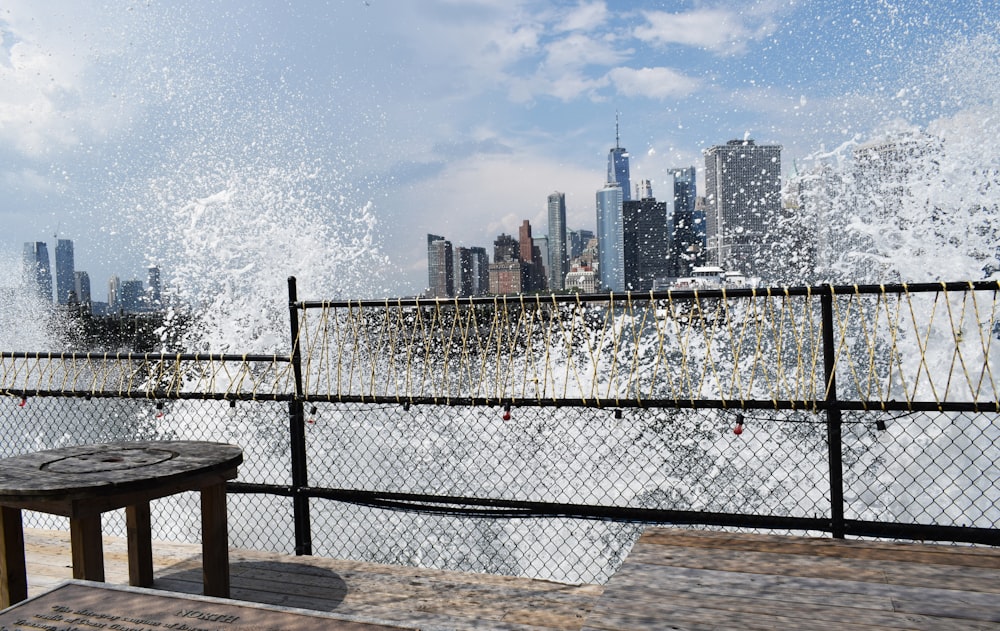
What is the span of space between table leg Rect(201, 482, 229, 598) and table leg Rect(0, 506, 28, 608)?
0.72 m

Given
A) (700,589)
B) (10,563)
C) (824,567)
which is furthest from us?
(10,563)

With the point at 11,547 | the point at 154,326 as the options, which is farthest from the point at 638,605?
the point at 154,326

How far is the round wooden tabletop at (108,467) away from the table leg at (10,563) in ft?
0.69

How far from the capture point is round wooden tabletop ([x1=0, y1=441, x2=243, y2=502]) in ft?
8.63

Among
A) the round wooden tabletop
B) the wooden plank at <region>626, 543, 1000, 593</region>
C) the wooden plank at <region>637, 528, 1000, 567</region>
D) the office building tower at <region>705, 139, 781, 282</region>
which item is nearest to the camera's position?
the wooden plank at <region>626, 543, 1000, 593</region>

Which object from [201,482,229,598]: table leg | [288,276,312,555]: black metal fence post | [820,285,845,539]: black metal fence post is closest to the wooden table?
[201,482,229,598]: table leg

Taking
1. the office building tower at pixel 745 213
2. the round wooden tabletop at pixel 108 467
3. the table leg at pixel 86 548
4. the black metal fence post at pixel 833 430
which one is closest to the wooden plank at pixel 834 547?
the black metal fence post at pixel 833 430

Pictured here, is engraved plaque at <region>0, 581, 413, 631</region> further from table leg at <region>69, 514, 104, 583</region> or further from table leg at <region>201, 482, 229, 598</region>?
table leg at <region>201, 482, 229, 598</region>

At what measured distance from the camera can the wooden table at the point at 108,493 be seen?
265cm

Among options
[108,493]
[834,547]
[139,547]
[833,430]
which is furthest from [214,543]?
[833,430]

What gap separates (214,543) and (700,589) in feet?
7.05

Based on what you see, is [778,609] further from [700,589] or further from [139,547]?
[139,547]

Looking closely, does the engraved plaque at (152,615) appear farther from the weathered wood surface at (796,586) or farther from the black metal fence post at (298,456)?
the black metal fence post at (298,456)

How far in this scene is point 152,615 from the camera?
6.70ft
